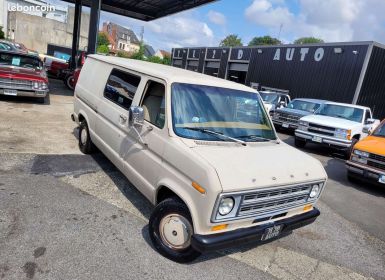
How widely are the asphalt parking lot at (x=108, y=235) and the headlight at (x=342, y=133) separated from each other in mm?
3854

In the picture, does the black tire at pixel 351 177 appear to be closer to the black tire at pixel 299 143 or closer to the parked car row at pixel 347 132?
the parked car row at pixel 347 132

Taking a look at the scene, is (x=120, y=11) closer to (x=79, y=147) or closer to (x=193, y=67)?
(x=79, y=147)

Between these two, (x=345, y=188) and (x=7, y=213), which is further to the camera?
(x=345, y=188)

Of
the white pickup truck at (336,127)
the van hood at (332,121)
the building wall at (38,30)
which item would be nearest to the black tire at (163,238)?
the white pickup truck at (336,127)

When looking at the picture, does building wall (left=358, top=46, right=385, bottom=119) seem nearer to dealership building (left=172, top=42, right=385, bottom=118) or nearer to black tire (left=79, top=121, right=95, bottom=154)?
dealership building (left=172, top=42, right=385, bottom=118)

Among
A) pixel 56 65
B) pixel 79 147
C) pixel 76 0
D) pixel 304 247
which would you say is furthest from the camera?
pixel 56 65

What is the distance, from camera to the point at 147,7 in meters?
18.7

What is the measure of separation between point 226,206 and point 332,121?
8.96 metres

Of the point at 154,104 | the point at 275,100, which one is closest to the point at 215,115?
the point at 154,104

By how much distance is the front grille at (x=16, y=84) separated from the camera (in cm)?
1032

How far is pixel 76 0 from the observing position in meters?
19.8

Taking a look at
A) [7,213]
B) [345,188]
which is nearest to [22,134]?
[7,213]

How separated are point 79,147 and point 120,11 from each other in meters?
16.6

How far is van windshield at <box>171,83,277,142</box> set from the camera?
3781mm
